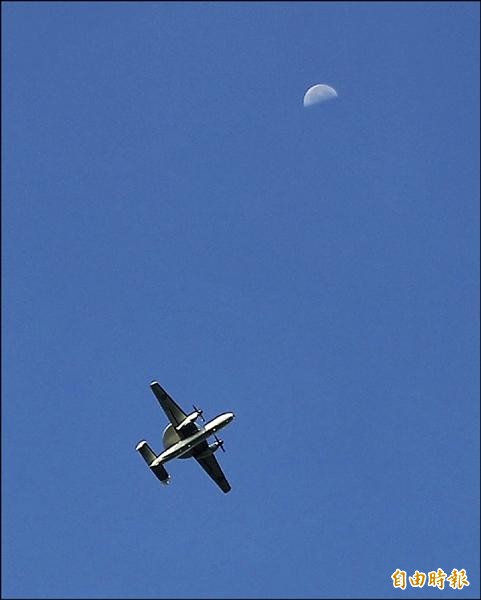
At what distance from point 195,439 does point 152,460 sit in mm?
11285

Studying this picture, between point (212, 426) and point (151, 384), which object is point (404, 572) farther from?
point (151, 384)

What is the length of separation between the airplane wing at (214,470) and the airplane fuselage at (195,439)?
9012 mm

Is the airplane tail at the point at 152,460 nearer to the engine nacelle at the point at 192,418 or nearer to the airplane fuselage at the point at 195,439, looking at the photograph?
the airplane fuselage at the point at 195,439

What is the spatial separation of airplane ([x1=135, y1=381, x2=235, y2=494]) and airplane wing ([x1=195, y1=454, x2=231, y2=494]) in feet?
3.03

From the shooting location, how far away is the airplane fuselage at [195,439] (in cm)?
12356

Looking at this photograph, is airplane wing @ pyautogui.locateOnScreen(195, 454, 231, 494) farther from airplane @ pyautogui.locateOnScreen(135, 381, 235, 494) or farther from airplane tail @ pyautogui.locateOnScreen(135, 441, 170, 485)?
airplane tail @ pyautogui.locateOnScreen(135, 441, 170, 485)

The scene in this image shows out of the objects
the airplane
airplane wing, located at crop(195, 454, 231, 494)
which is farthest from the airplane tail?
airplane wing, located at crop(195, 454, 231, 494)

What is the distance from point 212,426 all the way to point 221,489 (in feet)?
72.3

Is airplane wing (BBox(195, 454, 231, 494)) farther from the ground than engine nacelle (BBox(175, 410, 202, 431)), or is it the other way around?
engine nacelle (BBox(175, 410, 202, 431))

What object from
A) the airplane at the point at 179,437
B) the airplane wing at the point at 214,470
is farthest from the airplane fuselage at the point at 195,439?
the airplane wing at the point at 214,470

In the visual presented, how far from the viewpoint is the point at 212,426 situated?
124625 mm

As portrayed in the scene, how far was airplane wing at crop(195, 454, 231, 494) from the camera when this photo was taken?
138m

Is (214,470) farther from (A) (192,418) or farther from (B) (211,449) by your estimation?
(A) (192,418)

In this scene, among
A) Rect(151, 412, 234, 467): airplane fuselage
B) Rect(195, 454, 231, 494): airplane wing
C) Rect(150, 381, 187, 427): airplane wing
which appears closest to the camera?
Rect(151, 412, 234, 467): airplane fuselage
